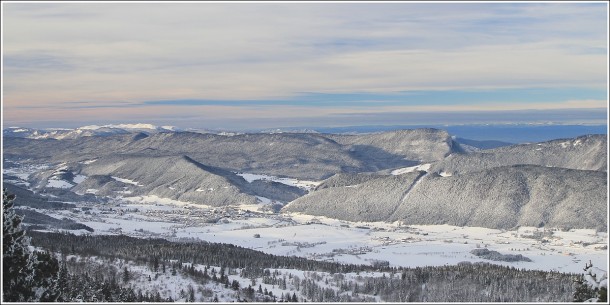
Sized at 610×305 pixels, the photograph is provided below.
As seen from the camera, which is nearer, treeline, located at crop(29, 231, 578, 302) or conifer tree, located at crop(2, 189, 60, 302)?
conifer tree, located at crop(2, 189, 60, 302)

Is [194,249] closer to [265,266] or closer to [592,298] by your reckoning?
[265,266]

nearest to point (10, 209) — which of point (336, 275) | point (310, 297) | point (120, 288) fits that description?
point (120, 288)

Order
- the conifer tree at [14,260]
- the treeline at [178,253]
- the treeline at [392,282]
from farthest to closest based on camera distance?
1. the treeline at [178,253]
2. the treeline at [392,282]
3. the conifer tree at [14,260]

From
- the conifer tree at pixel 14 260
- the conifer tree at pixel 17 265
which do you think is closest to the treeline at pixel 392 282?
the conifer tree at pixel 17 265

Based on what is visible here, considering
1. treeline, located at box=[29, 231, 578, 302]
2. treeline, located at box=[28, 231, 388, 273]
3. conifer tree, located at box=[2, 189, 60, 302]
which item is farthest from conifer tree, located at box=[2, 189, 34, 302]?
treeline, located at box=[28, 231, 388, 273]

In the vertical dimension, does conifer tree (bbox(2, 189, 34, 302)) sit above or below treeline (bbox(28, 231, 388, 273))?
above

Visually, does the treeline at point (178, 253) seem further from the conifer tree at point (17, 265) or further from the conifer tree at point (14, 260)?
the conifer tree at point (14, 260)

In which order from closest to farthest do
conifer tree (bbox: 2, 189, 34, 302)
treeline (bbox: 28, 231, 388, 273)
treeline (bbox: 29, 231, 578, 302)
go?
conifer tree (bbox: 2, 189, 34, 302), treeline (bbox: 29, 231, 578, 302), treeline (bbox: 28, 231, 388, 273)

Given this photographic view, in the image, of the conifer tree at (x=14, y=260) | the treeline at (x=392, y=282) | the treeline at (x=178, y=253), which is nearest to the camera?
the conifer tree at (x=14, y=260)

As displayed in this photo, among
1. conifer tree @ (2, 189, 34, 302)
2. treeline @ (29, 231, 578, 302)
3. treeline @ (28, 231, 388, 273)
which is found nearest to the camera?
conifer tree @ (2, 189, 34, 302)

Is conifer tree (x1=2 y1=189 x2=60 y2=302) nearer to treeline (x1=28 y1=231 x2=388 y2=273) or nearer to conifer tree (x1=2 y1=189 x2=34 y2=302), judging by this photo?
conifer tree (x1=2 y1=189 x2=34 y2=302)

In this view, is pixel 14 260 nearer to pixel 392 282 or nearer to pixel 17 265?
pixel 17 265

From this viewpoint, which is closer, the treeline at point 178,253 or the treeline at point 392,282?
the treeline at point 392,282
